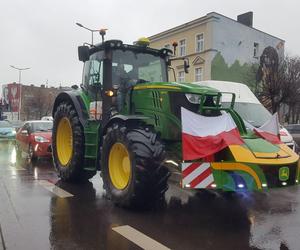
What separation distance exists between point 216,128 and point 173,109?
800mm

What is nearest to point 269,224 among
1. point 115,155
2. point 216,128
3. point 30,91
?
point 216,128

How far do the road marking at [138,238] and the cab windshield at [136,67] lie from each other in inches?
121

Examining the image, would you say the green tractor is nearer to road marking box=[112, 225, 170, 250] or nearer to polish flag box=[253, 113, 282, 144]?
polish flag box=[253, 113, 282, 144]

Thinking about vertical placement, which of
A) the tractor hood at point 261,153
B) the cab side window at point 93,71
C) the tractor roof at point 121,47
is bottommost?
the tractor hood at point 261,153

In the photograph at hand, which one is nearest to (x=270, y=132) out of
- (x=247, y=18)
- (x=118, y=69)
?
(x=118, y=69)

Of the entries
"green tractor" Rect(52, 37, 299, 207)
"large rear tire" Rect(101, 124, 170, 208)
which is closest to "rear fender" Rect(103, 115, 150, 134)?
"green tractor" Rect(52, 37, 299, 207)

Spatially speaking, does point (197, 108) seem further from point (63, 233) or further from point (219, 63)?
point (219, 63)

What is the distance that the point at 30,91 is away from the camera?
92000mm

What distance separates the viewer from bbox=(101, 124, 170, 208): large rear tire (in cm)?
622

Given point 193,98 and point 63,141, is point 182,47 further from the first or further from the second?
point 193,98

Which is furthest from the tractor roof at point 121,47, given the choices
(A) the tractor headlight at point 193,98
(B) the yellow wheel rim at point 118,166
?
(B) the yellow wheel rim at point 118,166

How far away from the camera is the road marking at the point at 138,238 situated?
5.04m

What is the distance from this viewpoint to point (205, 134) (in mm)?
6324

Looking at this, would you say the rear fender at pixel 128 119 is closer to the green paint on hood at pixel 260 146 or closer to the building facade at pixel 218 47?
the green paint on hood at pixel 260 146
